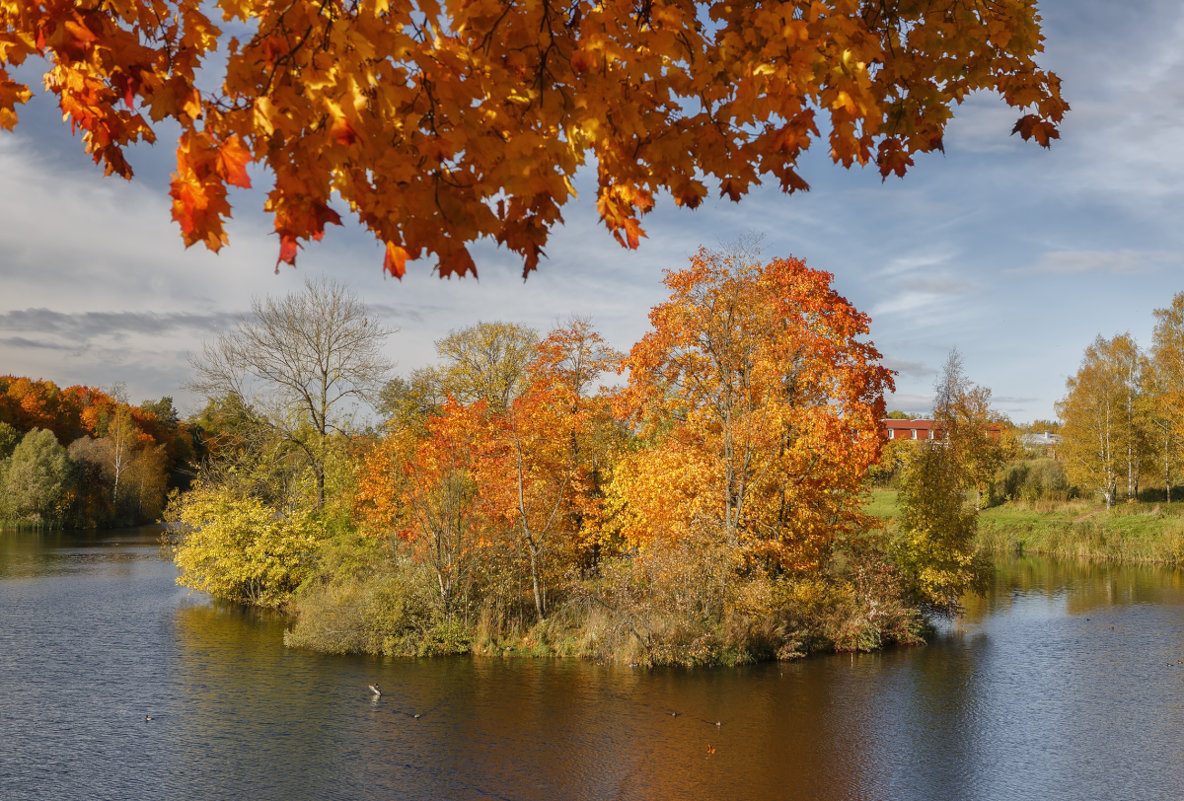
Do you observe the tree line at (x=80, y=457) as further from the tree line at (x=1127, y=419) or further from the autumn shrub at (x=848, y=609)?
the tree line at (x=1127, y=419)

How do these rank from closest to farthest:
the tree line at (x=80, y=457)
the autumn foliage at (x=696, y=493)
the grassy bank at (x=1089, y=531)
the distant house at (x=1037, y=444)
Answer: the autumn foliage at (x=696, y=493) < the grassy bank at (x=1089, y=531) < the tree line at (x=80, y=457) < the distant house at (x=1037, y=444)

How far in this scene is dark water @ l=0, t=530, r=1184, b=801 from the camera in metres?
10.5

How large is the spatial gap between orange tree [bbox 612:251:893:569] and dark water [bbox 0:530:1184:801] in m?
3.18

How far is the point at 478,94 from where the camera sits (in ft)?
10.1

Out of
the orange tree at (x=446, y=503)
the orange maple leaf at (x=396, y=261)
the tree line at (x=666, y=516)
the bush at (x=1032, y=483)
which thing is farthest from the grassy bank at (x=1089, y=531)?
the orange maple leaf at (x=396, y=261)

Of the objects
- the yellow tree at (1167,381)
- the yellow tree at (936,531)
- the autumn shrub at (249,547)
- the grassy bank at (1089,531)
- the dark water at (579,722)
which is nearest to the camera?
the dark water at (579,722)

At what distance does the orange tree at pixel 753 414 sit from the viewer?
695 inches

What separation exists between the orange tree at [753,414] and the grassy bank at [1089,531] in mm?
13559

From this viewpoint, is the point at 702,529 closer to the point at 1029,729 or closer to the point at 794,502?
the point at 794,502

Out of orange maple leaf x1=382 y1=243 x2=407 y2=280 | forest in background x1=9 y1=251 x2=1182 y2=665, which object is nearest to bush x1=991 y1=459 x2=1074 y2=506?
forest in background x1=9 y1=251 x2=1182 y2=665

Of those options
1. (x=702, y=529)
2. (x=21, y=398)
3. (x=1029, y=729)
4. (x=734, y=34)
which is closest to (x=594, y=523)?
(x=702, y=529)

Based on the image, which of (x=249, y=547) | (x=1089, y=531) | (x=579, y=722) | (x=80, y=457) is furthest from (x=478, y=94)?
(x=80, y=457)

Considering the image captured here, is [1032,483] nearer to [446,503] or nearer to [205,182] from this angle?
[446,503]

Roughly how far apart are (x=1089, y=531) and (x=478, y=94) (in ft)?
129
